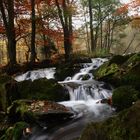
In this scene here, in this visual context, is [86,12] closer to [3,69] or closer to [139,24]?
[139,24]

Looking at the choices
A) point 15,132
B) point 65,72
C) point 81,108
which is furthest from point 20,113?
A: point 65,72

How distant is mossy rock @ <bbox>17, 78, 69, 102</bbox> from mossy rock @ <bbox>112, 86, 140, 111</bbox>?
7.74 feet

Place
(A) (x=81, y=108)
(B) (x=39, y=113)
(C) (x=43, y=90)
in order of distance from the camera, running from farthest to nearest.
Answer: (C) (x=43, y=90), (A) (x=81, y=108), (B) (x=39, y=113)

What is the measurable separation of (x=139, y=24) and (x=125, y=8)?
7.00ft

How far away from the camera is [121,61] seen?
1486 cm

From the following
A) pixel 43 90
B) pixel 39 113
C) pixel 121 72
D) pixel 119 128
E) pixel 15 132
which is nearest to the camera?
pixel 119 128

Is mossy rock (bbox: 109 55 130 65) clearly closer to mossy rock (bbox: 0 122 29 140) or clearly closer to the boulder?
the boulder

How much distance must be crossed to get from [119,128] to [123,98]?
5.28 m

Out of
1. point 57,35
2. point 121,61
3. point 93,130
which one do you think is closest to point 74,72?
point 121,61

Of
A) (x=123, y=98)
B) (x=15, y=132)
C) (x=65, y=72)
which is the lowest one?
(x=15, y=132)

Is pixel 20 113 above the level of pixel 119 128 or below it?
below

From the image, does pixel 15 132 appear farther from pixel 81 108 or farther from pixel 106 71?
pixel 106 71

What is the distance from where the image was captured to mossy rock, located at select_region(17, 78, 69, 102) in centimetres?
1163

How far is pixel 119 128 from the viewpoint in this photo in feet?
15.5
